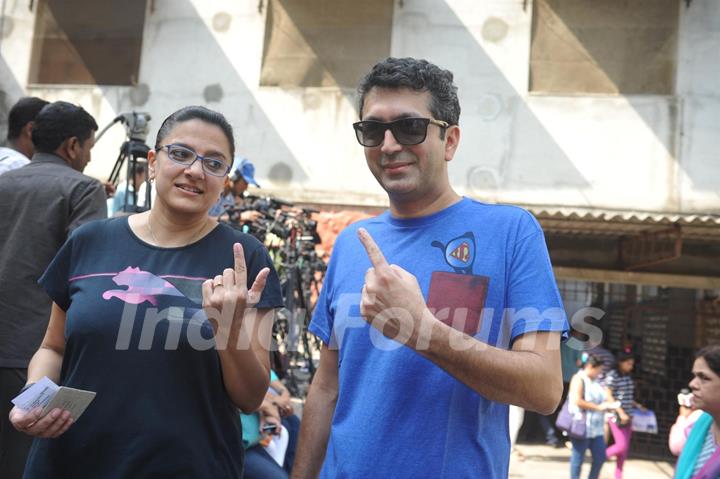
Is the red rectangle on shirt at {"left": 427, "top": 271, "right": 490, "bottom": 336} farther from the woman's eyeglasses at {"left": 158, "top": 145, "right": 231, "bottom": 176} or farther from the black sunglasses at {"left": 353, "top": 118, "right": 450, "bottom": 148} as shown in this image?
the woman's eyeglasses at {"left": 158, "top": 145, "right": 231, "bottom": 176}

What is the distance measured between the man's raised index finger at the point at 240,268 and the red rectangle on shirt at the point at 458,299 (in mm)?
507

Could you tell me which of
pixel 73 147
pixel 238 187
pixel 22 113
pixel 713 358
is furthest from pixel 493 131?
pixel 73 147

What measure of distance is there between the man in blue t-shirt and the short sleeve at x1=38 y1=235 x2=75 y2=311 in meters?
0.81

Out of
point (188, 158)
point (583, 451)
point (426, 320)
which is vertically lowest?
point (583, 451)

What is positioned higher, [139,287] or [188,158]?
[188,158]

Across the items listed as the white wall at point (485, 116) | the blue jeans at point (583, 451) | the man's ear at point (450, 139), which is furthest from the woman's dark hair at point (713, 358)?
the white wall at point (485, 116)

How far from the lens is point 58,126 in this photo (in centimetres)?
312

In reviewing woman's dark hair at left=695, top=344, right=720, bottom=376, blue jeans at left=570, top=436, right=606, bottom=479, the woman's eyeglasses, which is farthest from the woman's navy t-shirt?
blue jeans at left=570, top=436, right=606, bottom=479

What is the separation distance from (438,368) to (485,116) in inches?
331

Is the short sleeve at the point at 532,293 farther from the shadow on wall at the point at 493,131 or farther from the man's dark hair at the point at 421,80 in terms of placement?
the shadow on wall at the point at 493,131

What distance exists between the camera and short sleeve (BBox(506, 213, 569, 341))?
1736 millimetres

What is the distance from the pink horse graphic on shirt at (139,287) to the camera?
6.72 ft

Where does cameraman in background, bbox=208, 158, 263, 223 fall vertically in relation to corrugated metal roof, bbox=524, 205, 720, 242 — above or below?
below

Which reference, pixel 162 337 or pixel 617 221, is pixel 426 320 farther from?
pixel 617 221
